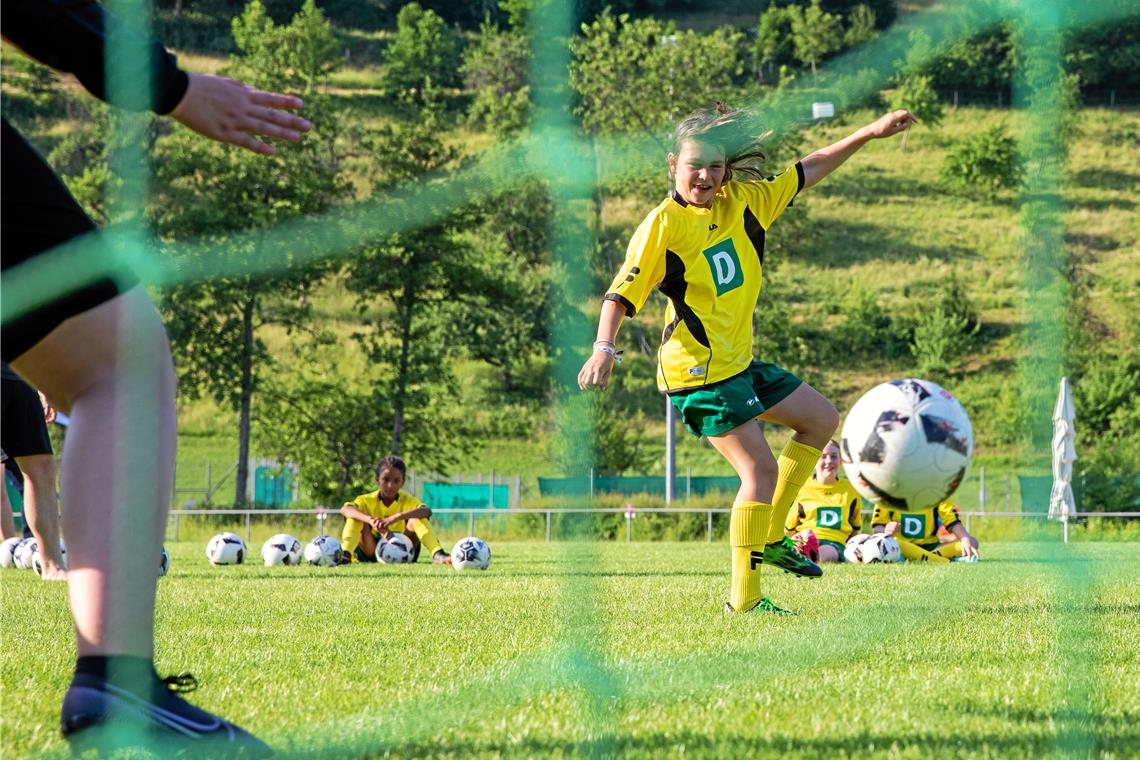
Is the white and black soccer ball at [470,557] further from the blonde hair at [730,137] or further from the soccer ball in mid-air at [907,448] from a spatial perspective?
the blonde hair at [730,137]

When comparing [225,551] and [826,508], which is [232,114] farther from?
[826,508]

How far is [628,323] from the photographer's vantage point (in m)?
39.0

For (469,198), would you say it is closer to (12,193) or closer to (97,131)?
(97,131)

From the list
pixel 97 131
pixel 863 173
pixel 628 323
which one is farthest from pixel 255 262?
pixel 863 173

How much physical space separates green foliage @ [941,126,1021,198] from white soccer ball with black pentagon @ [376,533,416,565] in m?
38.2

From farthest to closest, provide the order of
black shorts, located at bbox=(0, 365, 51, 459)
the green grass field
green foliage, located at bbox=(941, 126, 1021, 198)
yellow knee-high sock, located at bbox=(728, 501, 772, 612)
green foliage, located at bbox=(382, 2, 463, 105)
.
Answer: green foliage, located at bbox=(941, 126, 1021, 198), green foliage, located at bbox=(382, 2, 463, 105), black shorts, located at bbox=(0, 365, 51, 459), yellow knee-high sock, located at bbox=(728, 501, 772, 612), the green grass field

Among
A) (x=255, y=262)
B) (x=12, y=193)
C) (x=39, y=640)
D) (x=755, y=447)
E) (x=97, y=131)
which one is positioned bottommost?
(x=39, y=640)

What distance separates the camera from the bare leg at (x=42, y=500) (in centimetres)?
715

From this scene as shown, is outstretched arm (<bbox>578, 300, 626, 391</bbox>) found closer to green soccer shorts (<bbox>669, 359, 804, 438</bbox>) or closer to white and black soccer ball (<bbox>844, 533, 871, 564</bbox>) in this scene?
green soccer shorts (<bbox>669, 359, 804, 438</bbox>)

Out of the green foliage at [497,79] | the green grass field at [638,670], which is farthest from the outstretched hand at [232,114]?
the green foliage at [497,79]

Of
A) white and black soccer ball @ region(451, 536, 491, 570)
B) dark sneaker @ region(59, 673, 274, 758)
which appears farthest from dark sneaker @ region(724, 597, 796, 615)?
white and black soccer ball @ region(451, 536, 491, 570)

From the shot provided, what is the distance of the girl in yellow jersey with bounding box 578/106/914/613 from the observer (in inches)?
200

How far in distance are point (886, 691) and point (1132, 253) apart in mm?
48753

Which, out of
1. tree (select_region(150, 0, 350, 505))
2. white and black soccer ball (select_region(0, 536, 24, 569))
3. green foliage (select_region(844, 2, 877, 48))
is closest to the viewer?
white and black soccer ball (select_region(0, 536, 24, 569))
